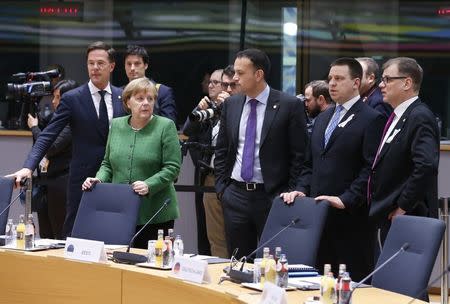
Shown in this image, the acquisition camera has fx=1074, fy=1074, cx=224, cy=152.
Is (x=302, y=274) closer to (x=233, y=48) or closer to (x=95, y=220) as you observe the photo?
(x=95, y=220)

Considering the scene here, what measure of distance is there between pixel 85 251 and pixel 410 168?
5.20ft

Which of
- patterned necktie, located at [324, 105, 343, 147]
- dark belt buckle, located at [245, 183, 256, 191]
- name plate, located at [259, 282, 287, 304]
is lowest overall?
name plate, located at [259, 282, 287, 304]

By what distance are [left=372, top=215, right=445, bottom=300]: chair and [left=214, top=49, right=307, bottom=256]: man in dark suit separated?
3.95 ft

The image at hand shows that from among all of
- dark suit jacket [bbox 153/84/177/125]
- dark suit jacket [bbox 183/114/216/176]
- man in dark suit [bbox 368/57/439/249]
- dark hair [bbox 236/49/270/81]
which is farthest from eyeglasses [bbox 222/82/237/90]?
man in dark suit [bbox 368/57/439/249]

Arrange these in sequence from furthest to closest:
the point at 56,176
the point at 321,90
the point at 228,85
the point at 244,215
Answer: the point at 56,176 → the point at 228,85 → the point at 321,90 → the point at 244,215

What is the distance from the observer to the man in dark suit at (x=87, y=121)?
6.01 metres

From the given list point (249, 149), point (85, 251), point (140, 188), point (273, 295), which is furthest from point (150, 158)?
point (273, 295)

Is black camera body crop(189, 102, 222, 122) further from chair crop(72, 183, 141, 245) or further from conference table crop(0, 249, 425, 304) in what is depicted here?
conference table crop(0, 249, 425, 304)

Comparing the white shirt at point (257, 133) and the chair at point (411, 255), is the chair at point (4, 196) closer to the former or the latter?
the white shirt at point (257, 133)

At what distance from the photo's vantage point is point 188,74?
9828mm

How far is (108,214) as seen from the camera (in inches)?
210

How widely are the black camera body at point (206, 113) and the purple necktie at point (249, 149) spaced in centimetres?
68

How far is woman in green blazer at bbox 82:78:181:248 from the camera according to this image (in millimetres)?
5480

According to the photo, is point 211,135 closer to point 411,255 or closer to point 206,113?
point 206,113
